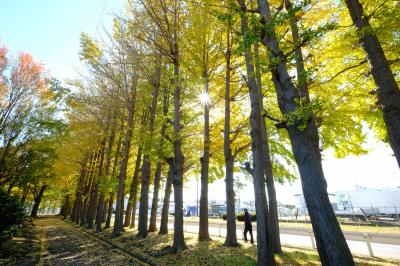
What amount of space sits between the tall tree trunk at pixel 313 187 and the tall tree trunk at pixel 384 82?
2.11m

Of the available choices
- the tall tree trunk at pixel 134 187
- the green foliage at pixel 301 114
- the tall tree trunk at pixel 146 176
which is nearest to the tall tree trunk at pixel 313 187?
the green foliage at pixel 301 114

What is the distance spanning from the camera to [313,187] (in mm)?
4578

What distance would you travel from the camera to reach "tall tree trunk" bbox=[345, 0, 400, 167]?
5469 mm

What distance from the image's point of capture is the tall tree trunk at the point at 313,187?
4184 mm

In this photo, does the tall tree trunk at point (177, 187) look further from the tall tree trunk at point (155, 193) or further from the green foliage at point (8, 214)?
the tall tree trunk at point (155, 193)

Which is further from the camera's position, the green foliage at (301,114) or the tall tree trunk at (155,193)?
the tall tree trunk at (155,193)

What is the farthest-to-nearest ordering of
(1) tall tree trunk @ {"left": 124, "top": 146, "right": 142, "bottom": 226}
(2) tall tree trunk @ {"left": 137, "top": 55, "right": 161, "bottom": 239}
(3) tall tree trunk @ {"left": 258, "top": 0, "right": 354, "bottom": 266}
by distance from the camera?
(1) tall tree trunk @ {"left": 124, "top": 146, "right": 142, "bottom": 226} → (2) tall tree trunk @ {"left": 137, "top": 55, "right": 161, "bottom": 239} → (3) tall tree trunk @ {"left": 258, "top": 0, "right": 354, "bottom": 266}

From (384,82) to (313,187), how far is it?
3213 mm

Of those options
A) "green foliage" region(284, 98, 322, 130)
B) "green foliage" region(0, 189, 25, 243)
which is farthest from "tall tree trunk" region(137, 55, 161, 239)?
"green foliage" region(284, 98, 322, 130)

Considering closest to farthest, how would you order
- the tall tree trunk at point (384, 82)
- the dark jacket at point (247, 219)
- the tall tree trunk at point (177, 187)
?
the tall tree trunk at point (384, 82) → the tall tree trunk at point (177, 187) → the dark jacket at point (247, 219)

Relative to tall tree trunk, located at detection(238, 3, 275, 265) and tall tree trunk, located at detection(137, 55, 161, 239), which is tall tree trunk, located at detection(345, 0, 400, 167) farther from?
tall tree trunk, located at detection(137, 55, 161, 239)

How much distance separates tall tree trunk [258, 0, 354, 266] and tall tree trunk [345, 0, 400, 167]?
2.11 m

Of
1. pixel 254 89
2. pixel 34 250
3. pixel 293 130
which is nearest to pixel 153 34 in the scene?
pixel 254 89

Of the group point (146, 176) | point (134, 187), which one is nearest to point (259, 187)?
point (146, 176)
